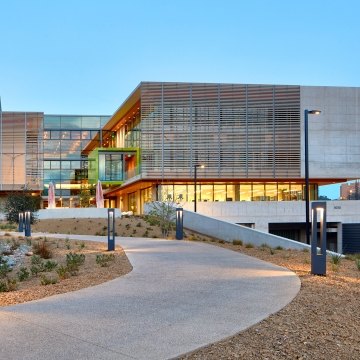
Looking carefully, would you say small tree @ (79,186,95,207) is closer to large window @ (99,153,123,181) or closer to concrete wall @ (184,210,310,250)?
large window @ (99,153,123,181)

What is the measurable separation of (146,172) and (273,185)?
14.3 m

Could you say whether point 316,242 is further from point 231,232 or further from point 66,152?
point 66,152

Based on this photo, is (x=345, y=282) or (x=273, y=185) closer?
(x=345, y=282)

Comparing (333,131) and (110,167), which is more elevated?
(333,131)

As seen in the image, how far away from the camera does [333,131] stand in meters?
52.1

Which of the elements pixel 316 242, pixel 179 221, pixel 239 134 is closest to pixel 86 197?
pixel 239 134

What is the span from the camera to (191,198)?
54.0 metres

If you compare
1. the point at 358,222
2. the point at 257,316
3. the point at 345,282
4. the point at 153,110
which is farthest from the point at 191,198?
the point at 257,316

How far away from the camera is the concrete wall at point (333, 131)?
51.7 meters

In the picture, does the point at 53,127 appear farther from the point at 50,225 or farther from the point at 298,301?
the point at 298,301

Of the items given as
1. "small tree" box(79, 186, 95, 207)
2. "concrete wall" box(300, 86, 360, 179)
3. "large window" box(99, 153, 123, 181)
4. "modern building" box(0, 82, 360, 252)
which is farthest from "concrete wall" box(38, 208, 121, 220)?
"concrete wall" box(300, 86, 360, 179)

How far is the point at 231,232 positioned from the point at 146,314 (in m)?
19.8

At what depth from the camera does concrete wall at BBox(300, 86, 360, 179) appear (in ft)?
170

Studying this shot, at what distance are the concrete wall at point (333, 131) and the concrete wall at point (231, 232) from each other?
24017 mm
